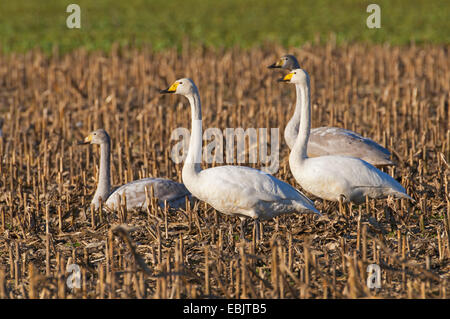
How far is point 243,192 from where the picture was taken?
7.56 m

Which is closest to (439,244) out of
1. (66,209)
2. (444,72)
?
(66,209)

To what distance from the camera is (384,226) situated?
817cm

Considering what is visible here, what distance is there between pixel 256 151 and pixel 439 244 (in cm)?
480

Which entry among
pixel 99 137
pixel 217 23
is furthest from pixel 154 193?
pixel 217 23

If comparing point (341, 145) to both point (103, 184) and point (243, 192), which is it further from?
point (103, 184)

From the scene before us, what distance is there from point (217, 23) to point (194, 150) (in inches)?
1013

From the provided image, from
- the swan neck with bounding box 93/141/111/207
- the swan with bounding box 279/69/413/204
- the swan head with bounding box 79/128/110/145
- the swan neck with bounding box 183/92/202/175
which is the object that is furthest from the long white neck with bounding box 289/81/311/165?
the swan head with bounding box 79/128/110/145

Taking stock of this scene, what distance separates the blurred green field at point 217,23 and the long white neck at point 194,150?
1535cm

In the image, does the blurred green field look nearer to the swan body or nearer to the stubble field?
the stubble field

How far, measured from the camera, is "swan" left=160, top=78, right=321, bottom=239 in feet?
24.9

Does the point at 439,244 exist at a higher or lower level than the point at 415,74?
lower

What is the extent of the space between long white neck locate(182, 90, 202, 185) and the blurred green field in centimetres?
1535

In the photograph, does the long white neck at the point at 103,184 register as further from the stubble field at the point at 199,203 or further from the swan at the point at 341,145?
the swan at the point at 341,145
